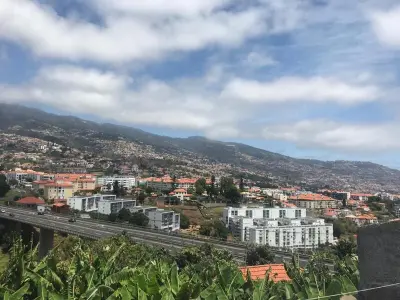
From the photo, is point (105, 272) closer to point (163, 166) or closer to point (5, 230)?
point (5, 230)

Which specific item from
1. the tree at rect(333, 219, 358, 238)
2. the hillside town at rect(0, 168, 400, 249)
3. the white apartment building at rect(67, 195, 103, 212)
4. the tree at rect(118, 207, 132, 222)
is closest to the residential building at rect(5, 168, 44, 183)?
the hillside town at rect(0, 168, 400, 249)

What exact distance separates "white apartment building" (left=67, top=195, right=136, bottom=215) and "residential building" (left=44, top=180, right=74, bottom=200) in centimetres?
955

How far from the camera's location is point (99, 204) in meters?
85.4

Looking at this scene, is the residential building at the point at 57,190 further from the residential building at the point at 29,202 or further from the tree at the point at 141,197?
the residential building at the point at 29,202

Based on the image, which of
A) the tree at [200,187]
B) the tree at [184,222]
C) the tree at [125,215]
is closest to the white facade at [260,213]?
the tree at [184,222]

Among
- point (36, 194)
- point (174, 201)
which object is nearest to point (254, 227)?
point (174, 201)

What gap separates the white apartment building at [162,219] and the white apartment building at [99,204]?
33.0 ft

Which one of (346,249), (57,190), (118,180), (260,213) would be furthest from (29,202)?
(346,249)

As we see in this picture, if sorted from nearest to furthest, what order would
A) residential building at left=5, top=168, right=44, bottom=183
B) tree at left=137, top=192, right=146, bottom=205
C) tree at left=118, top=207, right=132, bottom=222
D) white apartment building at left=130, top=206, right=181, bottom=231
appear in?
white apartment building at left=130, top=206, right=181, bottom=231 → tree at left=118, top=207, right=132, bottom=222 → tree at left=137, top=192, right=146, bottom=205 → residential building at left=5, top=168, right=44, bottom=183

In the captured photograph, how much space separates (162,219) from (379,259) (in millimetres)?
62879

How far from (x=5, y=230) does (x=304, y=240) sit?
44.3 metres

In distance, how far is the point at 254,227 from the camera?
217 ft

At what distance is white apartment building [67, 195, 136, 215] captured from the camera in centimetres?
8194

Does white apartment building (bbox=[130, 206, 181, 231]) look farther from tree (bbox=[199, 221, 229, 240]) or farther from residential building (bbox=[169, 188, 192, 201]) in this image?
residential building (bbox=[169, 188, 192, 201])
